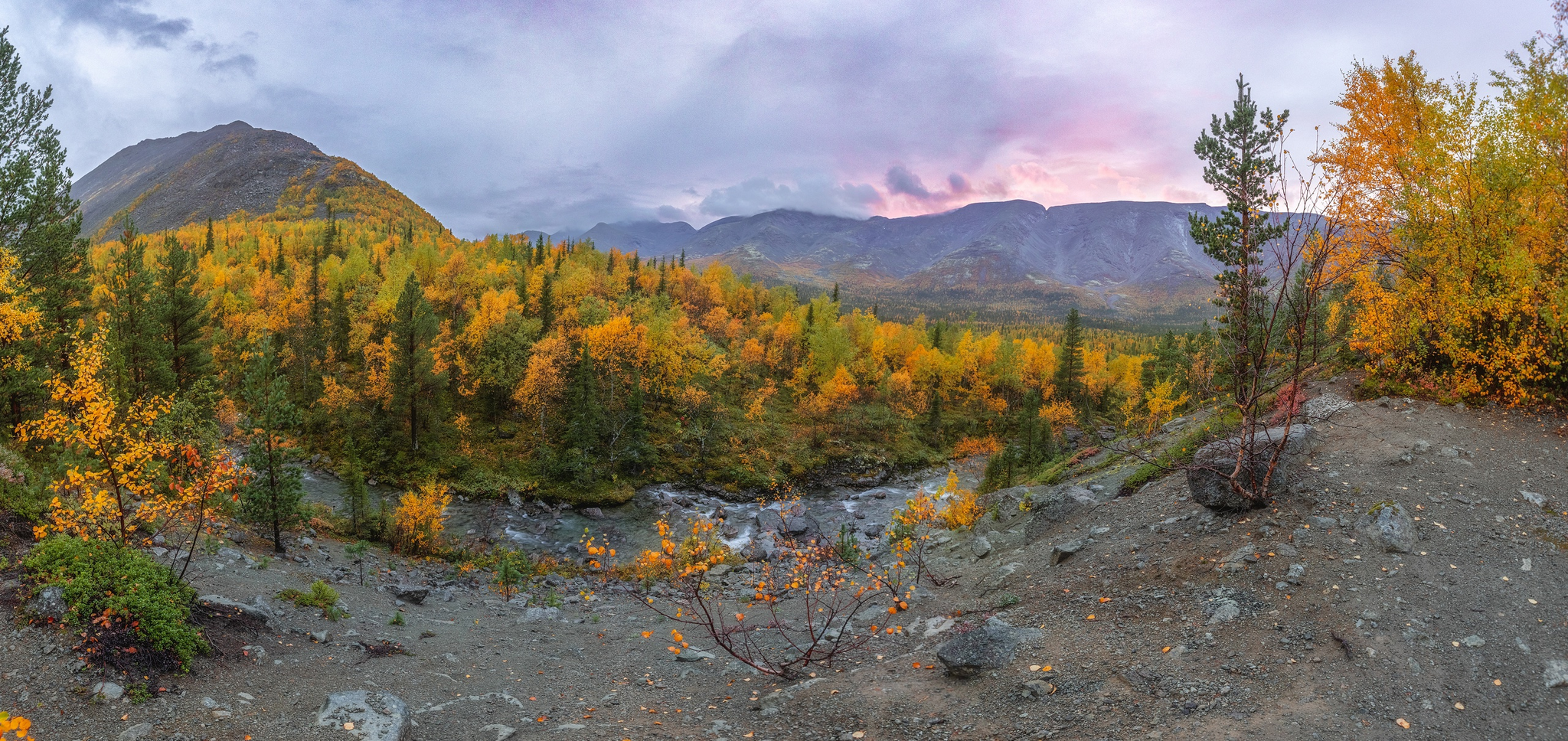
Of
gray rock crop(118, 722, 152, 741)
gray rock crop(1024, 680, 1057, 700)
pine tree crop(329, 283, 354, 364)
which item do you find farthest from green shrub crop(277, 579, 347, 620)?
pine tree crop(329, 283, 354, 364)

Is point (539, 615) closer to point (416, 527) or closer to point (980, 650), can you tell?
point (416, 527)

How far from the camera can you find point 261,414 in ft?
70.9

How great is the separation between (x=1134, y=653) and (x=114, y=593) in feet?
55.2

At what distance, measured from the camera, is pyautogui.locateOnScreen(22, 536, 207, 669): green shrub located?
9836 mm

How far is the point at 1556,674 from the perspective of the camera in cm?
770

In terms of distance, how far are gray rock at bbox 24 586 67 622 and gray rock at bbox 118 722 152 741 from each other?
9.51 feet

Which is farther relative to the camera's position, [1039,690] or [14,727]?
[1039,690]

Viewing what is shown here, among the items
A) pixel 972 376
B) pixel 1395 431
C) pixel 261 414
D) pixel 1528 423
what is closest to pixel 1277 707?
pixel 1395 431

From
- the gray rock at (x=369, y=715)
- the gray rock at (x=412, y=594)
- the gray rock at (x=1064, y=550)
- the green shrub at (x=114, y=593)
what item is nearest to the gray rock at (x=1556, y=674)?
the gray rock at (x=1064, y=550)

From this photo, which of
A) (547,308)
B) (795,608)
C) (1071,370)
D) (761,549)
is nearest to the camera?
(795,608)

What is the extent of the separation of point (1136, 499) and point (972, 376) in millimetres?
66276

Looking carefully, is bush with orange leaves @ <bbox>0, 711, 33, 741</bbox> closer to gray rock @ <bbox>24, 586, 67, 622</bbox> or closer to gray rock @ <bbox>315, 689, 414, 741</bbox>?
gray rock @ <bbox>24, 586, 67, 622</bbox>

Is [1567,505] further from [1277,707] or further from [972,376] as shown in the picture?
[972,376]

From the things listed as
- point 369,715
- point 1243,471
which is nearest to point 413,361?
point 369,715
